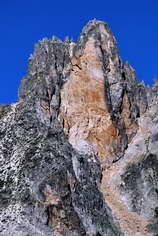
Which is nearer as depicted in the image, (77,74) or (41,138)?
(41,138)

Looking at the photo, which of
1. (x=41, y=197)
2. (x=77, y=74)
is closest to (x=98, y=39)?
(x=77, y=74)

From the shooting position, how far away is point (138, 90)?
49781 mm

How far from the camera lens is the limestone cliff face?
106 feet

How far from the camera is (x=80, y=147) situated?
41281 mm

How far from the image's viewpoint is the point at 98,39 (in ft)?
153

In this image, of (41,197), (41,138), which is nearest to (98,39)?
(41,138)

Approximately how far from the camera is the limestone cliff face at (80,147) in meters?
32.3

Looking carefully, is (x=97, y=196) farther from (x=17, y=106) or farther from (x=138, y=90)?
A: (x=138, y=90)

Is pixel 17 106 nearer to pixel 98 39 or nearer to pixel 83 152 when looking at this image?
pixel 83 152

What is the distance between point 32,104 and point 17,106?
2.95ft

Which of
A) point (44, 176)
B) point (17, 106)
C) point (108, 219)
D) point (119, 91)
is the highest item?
point (119, 91)

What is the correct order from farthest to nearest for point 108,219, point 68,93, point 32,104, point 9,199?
1. point 68,93
2. point 32,104
3. point 108,219
4. point 9,199

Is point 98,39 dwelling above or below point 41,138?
above

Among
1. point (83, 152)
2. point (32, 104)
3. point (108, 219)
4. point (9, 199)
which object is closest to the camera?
point (9, 199)
